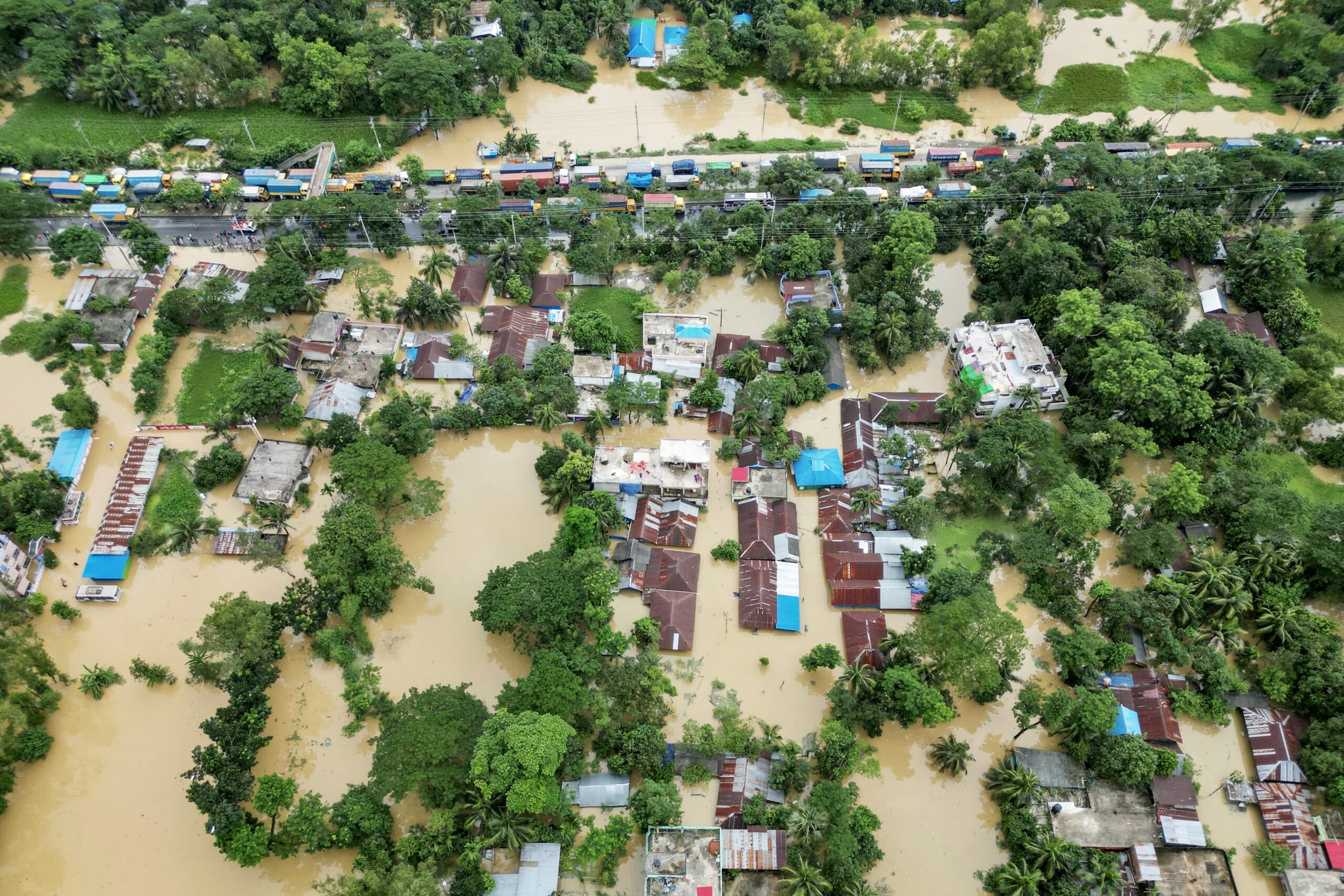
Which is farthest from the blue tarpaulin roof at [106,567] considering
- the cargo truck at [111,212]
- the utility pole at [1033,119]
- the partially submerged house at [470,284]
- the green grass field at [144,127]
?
the utility pole at [1033,119]

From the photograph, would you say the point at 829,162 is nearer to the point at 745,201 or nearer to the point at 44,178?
the point at 745,201

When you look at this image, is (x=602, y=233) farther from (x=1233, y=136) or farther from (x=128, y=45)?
(x=1233, y=136)

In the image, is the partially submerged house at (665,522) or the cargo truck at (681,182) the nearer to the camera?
the partially submerged house at (665,522)

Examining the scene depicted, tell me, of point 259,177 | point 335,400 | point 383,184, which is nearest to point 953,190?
point 383,184

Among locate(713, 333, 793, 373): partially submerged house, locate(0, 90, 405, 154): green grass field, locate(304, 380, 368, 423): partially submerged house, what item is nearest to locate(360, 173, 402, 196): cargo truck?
locate(0, 90, 405, 154): green grass field

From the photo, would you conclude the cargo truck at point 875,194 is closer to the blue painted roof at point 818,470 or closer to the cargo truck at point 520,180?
→ the cargo truck at point 520,180

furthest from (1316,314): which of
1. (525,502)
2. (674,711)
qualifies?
(525,502)
